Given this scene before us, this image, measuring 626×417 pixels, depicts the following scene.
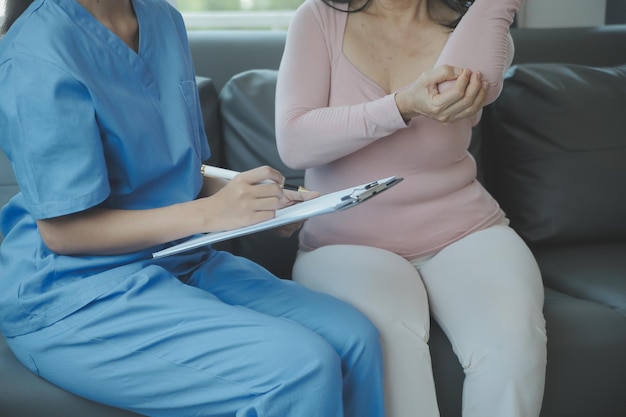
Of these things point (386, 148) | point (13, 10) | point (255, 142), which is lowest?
point (255, 142)

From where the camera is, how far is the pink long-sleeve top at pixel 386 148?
4.89 ft

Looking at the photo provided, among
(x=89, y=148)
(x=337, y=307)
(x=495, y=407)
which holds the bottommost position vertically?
(x=495, y=407)

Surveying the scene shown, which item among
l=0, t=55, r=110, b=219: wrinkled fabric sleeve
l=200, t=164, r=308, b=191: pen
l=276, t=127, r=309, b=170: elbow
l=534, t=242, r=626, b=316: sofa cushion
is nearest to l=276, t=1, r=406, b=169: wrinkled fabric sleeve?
l=276, t=127, r=309, b=170: elbow

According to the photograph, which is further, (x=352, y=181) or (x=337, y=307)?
(x=352, y=181)

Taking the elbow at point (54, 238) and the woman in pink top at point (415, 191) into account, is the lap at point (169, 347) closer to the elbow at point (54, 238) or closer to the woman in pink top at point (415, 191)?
the elbow at point (54, 238)

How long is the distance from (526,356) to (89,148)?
0.75 meters

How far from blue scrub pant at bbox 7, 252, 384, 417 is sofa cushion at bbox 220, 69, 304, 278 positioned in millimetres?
626

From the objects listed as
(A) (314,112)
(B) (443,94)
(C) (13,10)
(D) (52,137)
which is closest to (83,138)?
(D) (52,137)

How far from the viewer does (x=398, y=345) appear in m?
1.28

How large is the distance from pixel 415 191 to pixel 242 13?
4.44 ft

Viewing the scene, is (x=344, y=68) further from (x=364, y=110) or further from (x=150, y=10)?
(x=150, y=10)

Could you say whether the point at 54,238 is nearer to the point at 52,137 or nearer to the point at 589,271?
the point at 52,137

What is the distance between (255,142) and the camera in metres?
1.92

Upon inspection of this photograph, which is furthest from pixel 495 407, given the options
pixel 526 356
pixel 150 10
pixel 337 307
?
pixel 150 10
